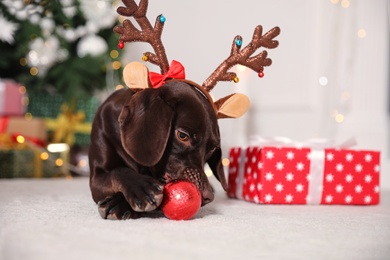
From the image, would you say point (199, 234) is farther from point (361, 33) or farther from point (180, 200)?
point (361, 33)

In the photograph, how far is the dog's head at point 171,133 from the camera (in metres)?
1.38

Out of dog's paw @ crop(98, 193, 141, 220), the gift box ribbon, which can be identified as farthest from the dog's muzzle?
the gift box ribbon

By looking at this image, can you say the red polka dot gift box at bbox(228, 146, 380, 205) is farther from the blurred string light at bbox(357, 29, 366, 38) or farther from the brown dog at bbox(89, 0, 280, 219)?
the blurred string light at bbox(357, 29, 366, 38)

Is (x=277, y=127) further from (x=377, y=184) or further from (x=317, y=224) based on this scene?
(x=317, y=224)

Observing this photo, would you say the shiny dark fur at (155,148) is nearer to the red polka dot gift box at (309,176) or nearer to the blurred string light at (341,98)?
the red polka dot gift box at (309,176)

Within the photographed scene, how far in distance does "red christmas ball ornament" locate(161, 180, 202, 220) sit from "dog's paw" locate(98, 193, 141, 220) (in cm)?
9

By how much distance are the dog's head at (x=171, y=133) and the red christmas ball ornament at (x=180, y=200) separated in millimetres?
23

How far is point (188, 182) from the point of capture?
1.41 m

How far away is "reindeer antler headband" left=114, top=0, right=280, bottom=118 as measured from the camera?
1.54 meters

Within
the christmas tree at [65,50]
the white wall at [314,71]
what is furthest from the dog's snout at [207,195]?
the christmas tree at [65,50]

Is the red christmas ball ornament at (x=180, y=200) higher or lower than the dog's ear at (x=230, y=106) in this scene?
lower

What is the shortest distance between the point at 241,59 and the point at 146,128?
523 millimetres

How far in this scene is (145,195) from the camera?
52.7 inches

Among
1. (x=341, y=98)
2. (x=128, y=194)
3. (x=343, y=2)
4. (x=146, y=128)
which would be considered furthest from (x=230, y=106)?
(x=343, y=2)
